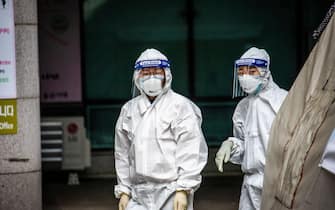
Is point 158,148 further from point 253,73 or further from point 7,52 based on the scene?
point 7,52

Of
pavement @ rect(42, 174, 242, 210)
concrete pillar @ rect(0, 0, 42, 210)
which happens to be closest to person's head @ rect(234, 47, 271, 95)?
concrete pillar @ rect(0, 0, 42, 210)

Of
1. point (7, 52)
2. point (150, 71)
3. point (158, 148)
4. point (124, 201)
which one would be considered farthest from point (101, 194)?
point (158, 148)

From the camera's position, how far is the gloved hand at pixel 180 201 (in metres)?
5.83

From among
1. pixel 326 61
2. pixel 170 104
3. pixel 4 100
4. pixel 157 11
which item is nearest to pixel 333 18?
pixel 326 61

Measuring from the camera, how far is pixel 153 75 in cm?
621

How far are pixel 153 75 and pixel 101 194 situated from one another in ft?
13.9

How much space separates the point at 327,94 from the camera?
384 cm

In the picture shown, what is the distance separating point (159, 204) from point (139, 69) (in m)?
1.06

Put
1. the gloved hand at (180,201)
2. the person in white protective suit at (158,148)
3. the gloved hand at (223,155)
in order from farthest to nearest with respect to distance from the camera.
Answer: the gloved hand at (223,155)
the person in white protective suit at (158,148)
the gloved hand at (180,201)

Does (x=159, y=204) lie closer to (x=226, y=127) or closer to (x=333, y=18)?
(x=333, y=18)

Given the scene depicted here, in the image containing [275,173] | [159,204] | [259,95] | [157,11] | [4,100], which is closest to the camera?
[275,173]

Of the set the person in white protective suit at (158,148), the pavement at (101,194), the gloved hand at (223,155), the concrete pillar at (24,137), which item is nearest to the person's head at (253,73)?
the gloved hand at (223,155)

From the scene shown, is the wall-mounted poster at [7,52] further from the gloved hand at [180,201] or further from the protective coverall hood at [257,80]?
the gloved hand at [180,201]

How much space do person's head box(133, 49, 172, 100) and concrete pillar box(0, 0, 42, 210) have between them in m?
2.17
